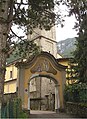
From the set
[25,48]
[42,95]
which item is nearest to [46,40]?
[42,95]

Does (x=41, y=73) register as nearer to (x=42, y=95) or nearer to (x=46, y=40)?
(x=42, y=95)

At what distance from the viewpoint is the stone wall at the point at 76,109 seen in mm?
18550

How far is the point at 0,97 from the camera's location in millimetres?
11266

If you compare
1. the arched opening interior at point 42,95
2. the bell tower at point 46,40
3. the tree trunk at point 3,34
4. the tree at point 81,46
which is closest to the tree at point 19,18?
the tree trunk at point 3,34

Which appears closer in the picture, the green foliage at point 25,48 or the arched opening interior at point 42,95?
the green foliage at point 25,48

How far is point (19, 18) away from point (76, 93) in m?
9.55

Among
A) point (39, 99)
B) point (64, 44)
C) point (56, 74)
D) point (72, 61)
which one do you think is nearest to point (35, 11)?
point (72, 61)

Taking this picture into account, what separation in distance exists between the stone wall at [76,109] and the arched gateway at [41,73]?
133 centimetres

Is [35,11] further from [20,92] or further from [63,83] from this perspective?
[63,83]

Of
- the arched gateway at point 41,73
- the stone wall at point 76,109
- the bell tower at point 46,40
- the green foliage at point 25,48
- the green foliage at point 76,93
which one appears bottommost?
the stone wall at point 76,109

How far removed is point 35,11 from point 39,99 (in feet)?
66.5

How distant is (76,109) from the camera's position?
20.4m

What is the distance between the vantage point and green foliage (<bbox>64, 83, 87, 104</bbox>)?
1926 centimetres

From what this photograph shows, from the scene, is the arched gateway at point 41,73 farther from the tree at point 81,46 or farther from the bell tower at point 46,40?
the bell tower at point 46,40
